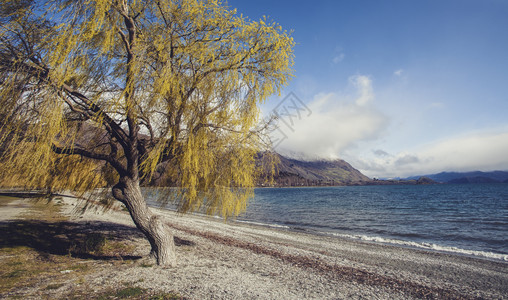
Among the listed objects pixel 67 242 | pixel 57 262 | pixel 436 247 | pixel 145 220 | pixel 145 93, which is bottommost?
pixel 436 247

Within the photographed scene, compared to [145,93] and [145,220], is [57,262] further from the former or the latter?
[145,93]

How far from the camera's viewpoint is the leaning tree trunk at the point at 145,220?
6.63 m

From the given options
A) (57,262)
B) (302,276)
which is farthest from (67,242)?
(302,276)

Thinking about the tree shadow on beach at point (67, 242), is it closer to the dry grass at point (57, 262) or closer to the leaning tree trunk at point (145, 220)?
the dry grass at point (57, 262)

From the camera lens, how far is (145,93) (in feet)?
18.9

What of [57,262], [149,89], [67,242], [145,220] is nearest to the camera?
[149,89]

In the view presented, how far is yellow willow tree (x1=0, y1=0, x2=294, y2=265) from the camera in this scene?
4.73m

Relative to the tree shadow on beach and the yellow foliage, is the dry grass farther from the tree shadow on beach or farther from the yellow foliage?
the yellow foliage

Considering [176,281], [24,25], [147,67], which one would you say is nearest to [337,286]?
[176,281]

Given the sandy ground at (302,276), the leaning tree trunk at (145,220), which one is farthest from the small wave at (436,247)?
the leaning tree trunk at (145,220)

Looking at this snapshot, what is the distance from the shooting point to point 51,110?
15.2 feet

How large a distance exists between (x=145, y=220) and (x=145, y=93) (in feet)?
11.4

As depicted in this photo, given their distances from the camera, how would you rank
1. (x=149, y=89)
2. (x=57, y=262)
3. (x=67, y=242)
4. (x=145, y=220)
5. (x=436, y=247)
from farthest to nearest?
(x=436, y=247)
(x=67, y=242)
(x=57, y=262)
(x=145, y=220)
(x=149, y=89)

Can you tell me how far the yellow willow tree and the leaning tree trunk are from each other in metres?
0.03
